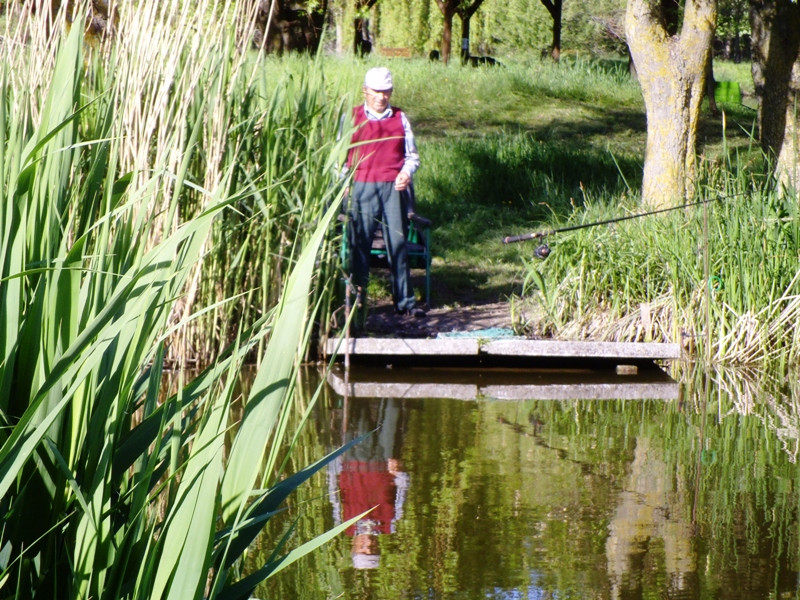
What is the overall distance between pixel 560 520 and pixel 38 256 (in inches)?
101

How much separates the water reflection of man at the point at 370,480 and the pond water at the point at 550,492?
0.04ft

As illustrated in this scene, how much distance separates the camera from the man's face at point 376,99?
723cm

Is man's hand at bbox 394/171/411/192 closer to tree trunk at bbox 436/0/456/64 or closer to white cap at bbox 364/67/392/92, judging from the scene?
white cap at bbox 364/67/392/92

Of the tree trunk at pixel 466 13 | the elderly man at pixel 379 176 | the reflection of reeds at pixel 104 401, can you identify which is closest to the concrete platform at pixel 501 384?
the elderly man at pixel 379 176

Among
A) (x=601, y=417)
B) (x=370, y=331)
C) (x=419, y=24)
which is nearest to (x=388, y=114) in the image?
(x=370, y=331)

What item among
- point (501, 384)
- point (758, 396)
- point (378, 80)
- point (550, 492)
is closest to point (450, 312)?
point (501, 384)

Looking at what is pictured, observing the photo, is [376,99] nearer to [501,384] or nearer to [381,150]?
[381,150]

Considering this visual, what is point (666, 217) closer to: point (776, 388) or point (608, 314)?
point (608, 314)

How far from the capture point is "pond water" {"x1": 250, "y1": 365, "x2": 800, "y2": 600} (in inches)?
135

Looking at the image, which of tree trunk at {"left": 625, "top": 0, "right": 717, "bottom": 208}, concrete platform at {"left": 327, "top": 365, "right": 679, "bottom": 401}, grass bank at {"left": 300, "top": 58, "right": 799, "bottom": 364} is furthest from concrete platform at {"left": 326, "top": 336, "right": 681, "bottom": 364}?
tree trunk at {"left": 625, "top": 0, "right": 717, "bottom": 208}

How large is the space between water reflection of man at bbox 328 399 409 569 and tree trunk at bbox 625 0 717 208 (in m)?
4.46

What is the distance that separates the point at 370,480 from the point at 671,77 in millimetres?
6086

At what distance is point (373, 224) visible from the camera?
767 centimetres

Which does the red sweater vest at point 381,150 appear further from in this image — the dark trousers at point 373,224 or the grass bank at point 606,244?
the grass bank at point 606,244
